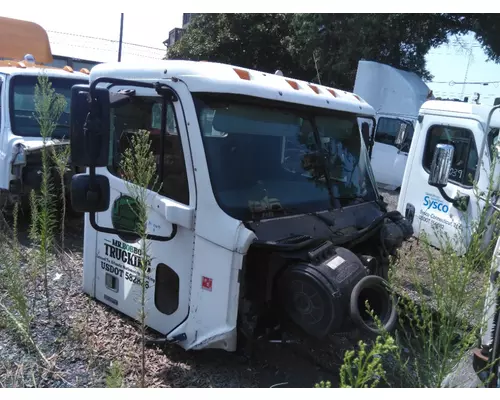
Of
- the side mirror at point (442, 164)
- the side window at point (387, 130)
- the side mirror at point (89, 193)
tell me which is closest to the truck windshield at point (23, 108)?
the side mirror at point (89, 193)

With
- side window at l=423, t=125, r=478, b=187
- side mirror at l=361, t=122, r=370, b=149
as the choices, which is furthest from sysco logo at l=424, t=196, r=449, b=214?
side mirror at l=361, t=122, r=370, b=149

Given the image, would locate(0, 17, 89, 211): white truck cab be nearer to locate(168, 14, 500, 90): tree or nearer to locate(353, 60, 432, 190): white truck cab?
locate(353, 60, 432, 190): white truck cab

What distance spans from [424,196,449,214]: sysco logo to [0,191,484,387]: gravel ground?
3.22 metres

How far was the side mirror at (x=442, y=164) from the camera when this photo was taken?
436cm

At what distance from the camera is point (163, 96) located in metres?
2.90

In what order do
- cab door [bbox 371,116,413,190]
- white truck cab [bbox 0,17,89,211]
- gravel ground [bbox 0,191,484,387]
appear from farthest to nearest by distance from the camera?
cab door [bbox 371,116,413,190], white truck cab [bbox 0,17,89,211], gravel ground [bbox 0,191,484,387]

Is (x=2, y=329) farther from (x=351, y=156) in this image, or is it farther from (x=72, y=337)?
(x=351, y=156)

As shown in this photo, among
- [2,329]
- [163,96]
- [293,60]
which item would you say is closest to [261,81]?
[163,96]

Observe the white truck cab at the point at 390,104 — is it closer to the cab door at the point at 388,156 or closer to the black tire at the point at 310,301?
the cab door at the point at 388,156

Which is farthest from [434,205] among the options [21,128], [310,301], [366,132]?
[21,128]

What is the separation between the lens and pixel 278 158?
10.6ft

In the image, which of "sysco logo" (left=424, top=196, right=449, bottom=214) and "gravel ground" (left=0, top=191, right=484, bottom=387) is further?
"sysco logo" (left=424, top=196, right=449, bottom=214)

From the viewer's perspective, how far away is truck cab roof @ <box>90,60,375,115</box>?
2799 millimetres

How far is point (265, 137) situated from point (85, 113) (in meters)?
1.17
